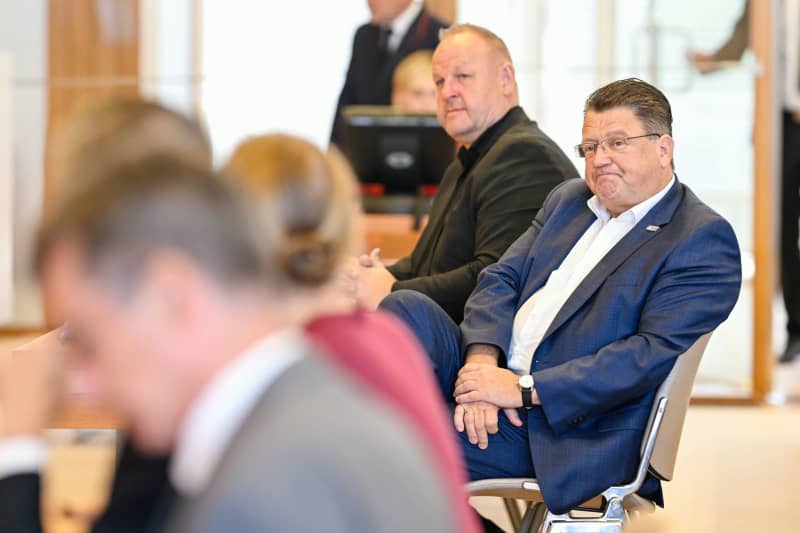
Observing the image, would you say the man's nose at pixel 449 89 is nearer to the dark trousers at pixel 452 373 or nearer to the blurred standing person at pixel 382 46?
the dark trousers at pixel 452 373

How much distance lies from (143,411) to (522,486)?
5.80 ft

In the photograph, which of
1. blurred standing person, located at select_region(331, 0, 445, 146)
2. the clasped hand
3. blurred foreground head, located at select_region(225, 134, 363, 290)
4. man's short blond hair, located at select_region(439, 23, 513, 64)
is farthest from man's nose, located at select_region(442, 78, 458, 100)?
blurred foreground head, located at select_region(225, 134, 363, 290)

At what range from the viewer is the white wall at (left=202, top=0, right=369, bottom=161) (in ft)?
20.3

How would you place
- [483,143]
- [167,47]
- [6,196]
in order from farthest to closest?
1. [6,196]
2. [167,47]
3. [483,143]

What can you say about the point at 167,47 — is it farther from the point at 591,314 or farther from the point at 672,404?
the point at 672,404

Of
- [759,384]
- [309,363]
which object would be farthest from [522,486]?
[759,384]

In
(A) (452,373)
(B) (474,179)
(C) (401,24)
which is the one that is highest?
(C) (401,24)

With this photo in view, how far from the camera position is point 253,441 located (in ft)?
2.81

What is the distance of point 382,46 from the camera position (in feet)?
18.9

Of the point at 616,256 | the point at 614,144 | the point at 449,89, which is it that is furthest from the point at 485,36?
the point at 616,256

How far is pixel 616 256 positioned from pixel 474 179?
65 centimetres

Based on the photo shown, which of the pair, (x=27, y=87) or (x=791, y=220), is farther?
(x=27, y=87)

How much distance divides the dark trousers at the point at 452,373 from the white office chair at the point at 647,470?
6cm

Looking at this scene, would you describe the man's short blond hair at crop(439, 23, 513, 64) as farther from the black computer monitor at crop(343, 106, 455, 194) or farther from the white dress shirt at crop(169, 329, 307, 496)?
the white dress shirt at crop(169, 329, 307, 496)
